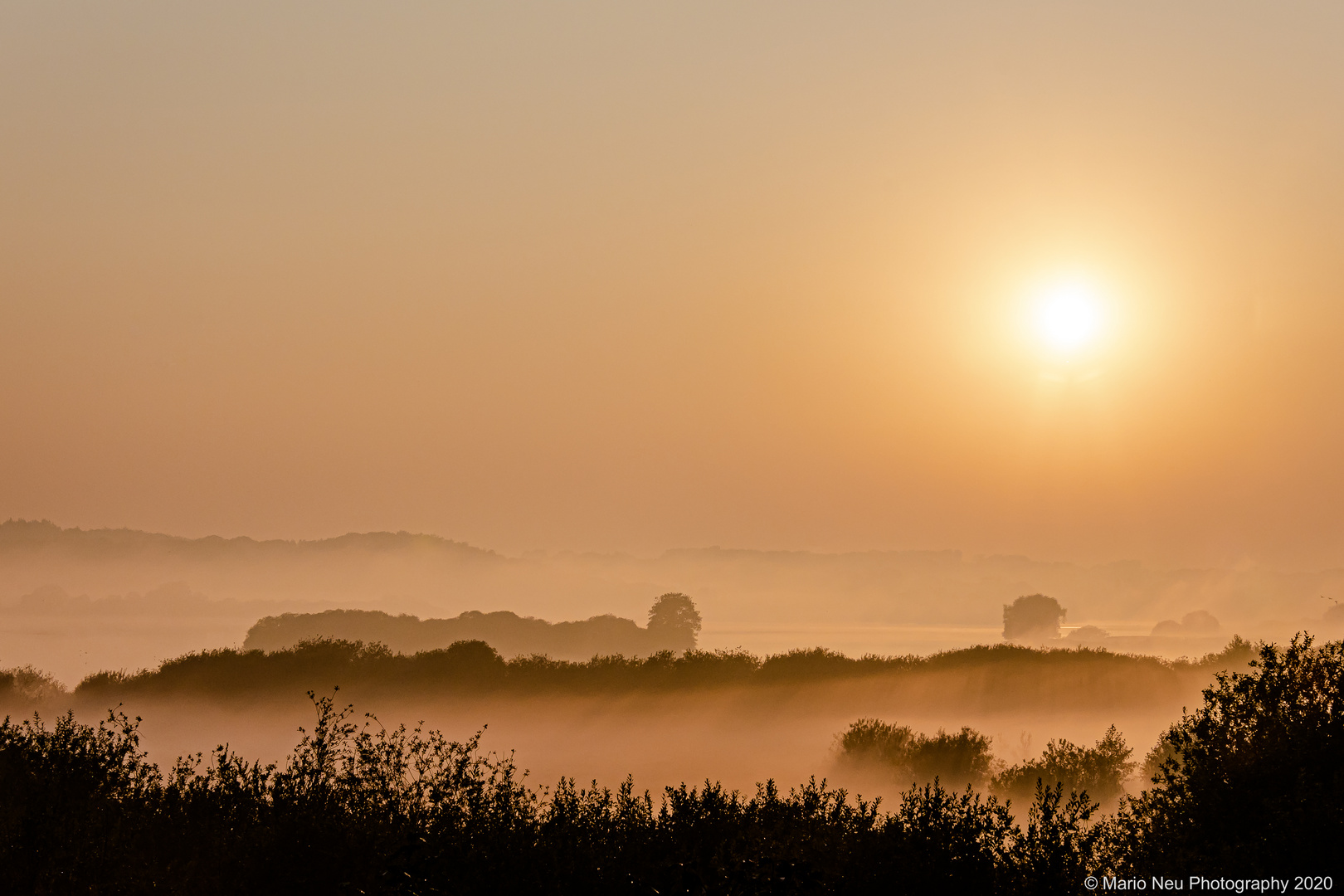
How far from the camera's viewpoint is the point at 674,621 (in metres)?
69.9

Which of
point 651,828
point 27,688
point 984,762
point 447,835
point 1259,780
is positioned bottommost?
point 27,688

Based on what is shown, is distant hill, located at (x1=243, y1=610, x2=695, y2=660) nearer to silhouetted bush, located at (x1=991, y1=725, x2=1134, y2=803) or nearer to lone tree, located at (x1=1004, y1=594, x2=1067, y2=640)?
lone tree, located at (x1=1004, y1=594, x2=1067, y2=640)

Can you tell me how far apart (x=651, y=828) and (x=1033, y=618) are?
88.1 meters

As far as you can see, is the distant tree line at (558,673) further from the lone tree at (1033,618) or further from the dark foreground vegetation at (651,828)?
the lone tree at (1033,618)

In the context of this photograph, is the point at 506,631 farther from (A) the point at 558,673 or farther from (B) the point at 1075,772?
(B) the point at 1075,772

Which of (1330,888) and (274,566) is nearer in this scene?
(1330,888)

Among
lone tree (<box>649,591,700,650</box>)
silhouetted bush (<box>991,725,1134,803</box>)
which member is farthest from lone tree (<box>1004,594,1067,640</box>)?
silhouetted bush (<box>991,725,1134,803</box>)

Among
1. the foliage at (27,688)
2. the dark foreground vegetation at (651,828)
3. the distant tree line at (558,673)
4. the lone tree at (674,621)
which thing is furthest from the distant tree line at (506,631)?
the dark foreground vegetation at (651,828)

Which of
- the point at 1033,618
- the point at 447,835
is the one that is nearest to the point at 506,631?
the point at 1033,618

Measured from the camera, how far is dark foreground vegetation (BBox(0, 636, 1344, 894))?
9.52 metres

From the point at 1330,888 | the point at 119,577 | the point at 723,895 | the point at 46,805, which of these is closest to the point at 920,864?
the point at 723,895

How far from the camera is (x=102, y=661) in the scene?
1476 inches

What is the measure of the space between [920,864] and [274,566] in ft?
542

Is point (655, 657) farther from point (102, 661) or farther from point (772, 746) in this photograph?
point (102, 661)
